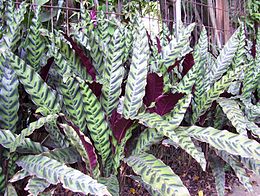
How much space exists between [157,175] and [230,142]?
321 millimetres

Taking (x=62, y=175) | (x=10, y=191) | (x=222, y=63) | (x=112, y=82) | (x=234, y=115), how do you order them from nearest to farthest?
(x=62, y=175), (x=10, y=191), (x=112, y=82), (x=234, y=115), (x=222, y=63)

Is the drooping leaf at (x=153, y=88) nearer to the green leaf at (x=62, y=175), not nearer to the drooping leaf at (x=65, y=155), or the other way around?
the drooping leaf at (x=65, y=155)

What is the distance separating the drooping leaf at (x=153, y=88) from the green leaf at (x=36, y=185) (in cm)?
58

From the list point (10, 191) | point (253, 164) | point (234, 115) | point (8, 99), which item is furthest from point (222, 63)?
point (10, 191)

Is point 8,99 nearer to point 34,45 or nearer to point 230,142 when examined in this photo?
point 34,45

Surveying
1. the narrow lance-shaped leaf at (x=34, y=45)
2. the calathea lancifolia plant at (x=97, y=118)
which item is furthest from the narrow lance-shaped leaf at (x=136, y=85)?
the narrow lance-shaped leaf at (x=34, y=45)

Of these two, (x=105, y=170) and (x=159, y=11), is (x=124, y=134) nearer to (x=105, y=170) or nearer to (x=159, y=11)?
(x=105, y=170)

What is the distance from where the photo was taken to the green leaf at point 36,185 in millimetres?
1051

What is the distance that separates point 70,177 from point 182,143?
421 mm

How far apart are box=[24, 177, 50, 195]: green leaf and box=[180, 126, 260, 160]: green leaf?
58 cm

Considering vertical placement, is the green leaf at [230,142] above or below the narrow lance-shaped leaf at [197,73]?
below

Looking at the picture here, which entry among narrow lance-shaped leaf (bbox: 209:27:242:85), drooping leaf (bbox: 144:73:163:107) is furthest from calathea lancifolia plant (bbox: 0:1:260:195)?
narrow lance-shaped leaf (bbox: 209:27:242:85)

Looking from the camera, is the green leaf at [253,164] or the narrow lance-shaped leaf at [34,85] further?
the green leaf at [253,164]

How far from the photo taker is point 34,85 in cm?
127
